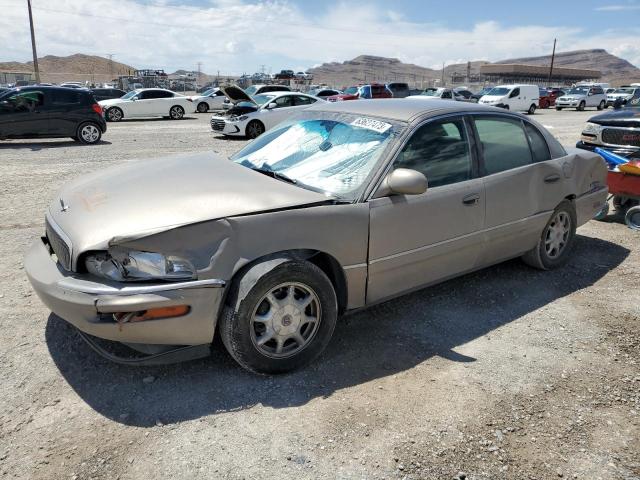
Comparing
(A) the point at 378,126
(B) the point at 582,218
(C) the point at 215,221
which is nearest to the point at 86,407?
(C) the point at 215,221

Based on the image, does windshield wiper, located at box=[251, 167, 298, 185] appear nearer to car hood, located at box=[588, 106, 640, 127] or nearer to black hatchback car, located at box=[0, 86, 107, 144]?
car hood, located at box=[588, 106, 640, 127]

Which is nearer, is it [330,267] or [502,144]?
[330,267]

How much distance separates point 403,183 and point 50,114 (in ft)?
42.7

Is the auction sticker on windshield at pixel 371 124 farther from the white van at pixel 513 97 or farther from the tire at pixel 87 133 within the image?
the white van at pixel 513 97

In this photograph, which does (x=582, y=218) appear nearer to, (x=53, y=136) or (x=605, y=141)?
(x=605, y=141)

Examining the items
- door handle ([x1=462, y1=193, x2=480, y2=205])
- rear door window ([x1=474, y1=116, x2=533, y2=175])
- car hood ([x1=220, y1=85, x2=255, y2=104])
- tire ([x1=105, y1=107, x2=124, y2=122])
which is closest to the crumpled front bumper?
door handle ([x1=462, y1=193, x2=480, y2=205])

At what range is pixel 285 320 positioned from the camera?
3031 mm

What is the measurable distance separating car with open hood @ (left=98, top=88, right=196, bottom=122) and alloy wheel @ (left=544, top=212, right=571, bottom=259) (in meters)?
21.2

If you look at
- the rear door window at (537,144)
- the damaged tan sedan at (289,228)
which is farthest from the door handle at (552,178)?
the rear door window at (537,144)

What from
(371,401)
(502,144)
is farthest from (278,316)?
(502,144)

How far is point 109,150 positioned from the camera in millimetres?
12438

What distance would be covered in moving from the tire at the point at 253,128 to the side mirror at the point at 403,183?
1241 cm

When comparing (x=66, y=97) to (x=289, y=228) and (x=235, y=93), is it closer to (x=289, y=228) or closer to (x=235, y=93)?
(x=235, y=93)

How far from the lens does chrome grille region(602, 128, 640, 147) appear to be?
7155mm
